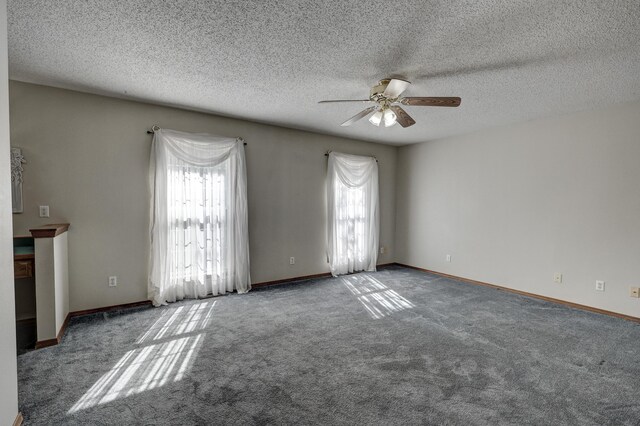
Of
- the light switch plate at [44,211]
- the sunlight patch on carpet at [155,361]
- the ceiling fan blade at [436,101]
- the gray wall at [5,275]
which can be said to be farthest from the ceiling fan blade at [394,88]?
the light switch plate at [44,211]

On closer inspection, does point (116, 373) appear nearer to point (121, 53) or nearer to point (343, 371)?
point (343, 371)

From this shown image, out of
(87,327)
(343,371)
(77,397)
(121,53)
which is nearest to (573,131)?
(343,371)

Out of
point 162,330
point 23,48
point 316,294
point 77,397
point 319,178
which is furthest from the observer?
point 319,178

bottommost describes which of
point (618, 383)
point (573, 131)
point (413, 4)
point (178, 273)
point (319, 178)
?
point (618, 383)

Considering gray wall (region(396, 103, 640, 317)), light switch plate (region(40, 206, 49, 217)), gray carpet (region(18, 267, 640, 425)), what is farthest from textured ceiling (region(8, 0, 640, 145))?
gray carpet (region(18, 267, 640, 425))

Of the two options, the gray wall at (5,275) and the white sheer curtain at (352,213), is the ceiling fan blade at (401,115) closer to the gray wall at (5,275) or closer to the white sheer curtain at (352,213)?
the white sheer curtain at (352,213)

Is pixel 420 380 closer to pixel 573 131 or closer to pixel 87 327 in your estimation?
pixel 87 327

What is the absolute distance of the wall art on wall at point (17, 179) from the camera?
9.85 ft

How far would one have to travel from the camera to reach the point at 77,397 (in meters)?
1.96

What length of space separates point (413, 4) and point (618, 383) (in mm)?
2969

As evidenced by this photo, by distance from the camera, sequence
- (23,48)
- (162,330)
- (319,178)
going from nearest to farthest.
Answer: (23,48) → (162,330) → (319,178)

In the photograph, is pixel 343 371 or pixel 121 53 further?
pixel 121 53

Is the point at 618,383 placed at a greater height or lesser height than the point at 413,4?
lesser

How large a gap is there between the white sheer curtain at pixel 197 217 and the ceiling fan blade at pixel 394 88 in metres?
2.30
